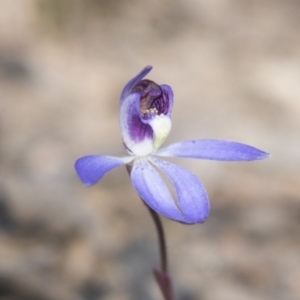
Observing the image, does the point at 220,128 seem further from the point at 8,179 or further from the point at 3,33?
the point at 3,33

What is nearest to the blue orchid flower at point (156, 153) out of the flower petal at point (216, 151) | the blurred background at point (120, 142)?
the flower petal at point (216, 151)

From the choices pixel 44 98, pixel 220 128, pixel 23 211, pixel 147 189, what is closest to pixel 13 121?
pixel 44 98

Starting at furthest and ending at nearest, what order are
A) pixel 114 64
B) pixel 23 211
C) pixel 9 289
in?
pixel 114 64 < pixel 23 211 < pixel 9 289

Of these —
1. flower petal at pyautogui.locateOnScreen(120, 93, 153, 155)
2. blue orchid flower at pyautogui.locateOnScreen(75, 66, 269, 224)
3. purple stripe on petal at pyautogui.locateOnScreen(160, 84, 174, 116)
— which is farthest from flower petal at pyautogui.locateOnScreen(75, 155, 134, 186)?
purple stripe on petal at pyautogui.locateOnScreen(160, 84, 174, 116)

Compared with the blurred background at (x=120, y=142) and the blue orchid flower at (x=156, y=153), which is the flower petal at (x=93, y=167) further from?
the blurred background at (x=120, y=142)

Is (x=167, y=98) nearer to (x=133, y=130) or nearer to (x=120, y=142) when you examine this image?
(x=133, y=130)

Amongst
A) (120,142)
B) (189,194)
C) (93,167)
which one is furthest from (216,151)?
(120,142)
